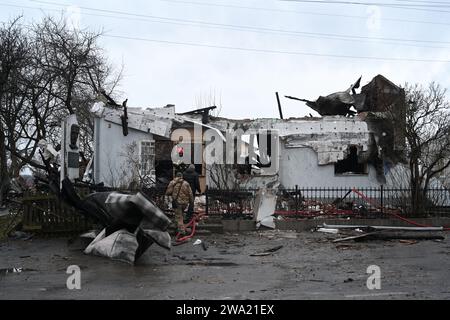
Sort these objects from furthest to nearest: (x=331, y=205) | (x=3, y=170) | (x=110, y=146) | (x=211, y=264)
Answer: (x=110, y=146) < (x=3, y=170) < (x=331, y=205) < (x=211, y=264)

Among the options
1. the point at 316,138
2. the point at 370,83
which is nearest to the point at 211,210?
the point at 316,138

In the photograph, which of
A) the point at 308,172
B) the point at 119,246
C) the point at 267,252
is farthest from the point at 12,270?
the point at 308,172

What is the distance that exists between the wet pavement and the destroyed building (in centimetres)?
1008

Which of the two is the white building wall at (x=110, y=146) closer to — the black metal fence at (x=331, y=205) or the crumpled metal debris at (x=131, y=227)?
the black metal fence at (x=331, y=205)

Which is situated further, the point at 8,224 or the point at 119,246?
the point at 8,224

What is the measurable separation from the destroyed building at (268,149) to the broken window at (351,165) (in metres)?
0.05

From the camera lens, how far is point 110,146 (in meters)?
23.6

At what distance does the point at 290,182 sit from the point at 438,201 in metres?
7.77

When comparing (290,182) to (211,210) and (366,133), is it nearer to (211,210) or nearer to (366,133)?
(366,133)

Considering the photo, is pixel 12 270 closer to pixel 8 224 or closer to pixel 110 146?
pixel 8 224

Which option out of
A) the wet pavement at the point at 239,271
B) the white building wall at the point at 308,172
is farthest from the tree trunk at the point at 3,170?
the white building wall at the point at 308,172

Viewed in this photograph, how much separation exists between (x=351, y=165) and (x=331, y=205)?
7.22 m

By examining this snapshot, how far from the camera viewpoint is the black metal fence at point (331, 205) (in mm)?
16641

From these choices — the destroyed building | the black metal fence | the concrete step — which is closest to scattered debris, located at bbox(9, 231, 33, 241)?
the concrete step
